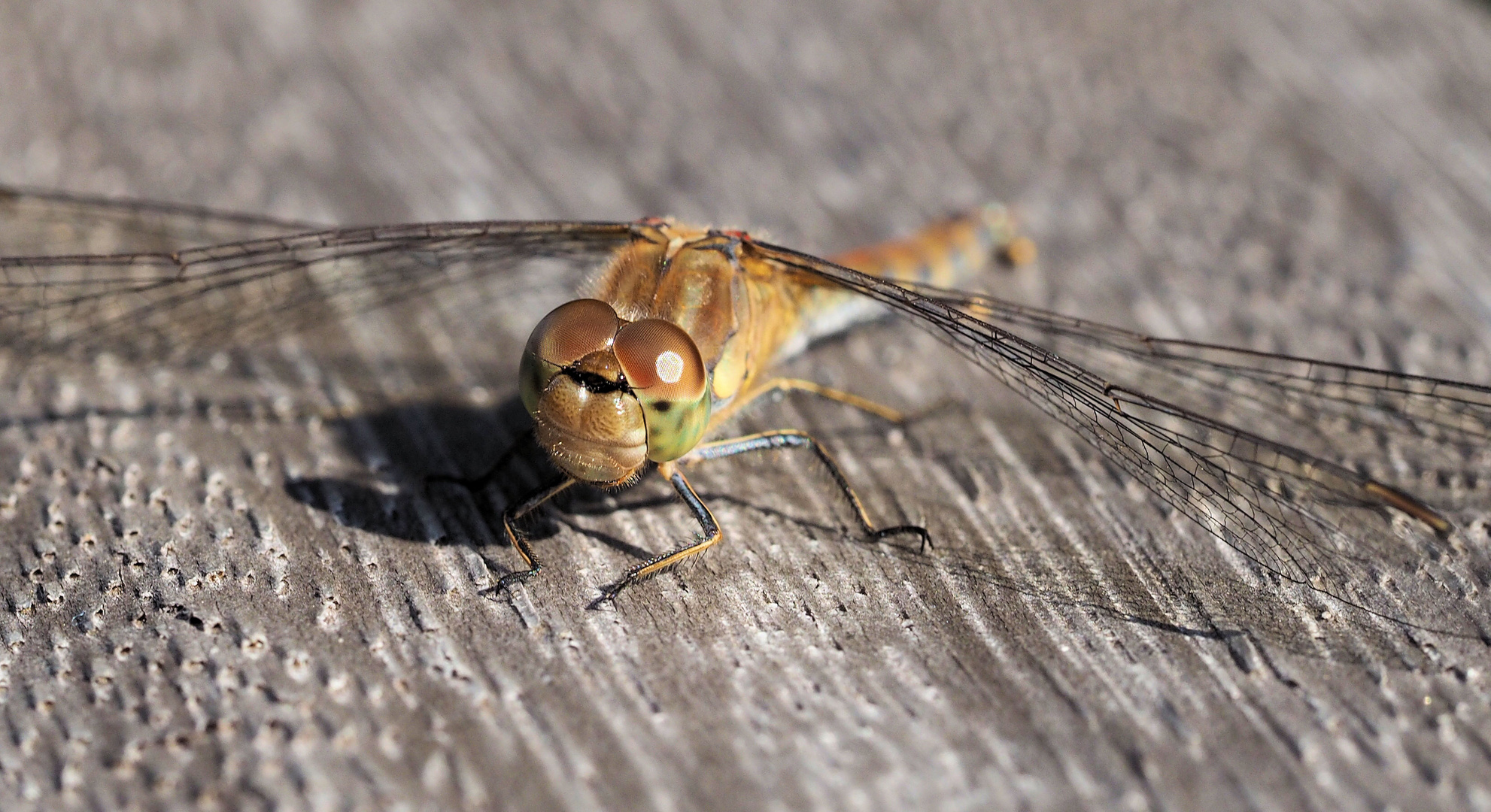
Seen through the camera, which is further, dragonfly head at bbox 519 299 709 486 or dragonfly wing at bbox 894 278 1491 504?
dragonfly wing at bbox 894 278 1491 504

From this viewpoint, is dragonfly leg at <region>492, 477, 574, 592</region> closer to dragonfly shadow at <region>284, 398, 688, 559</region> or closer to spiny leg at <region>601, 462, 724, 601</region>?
dragonfly shadow at <region>284, 398, 688, 559</region>

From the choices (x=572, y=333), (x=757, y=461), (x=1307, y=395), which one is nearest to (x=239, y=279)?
(x=572, y=333)

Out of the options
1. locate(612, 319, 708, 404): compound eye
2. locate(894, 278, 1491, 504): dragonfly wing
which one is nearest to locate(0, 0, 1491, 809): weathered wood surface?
locate(894, 278, 1491, 504): dragonfly wing

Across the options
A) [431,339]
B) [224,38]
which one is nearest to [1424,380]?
[431,339]

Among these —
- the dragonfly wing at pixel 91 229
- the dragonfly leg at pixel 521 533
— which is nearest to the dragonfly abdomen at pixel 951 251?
the dragonfly leg at pixel 521 533

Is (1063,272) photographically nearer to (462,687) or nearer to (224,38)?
(462,687)
